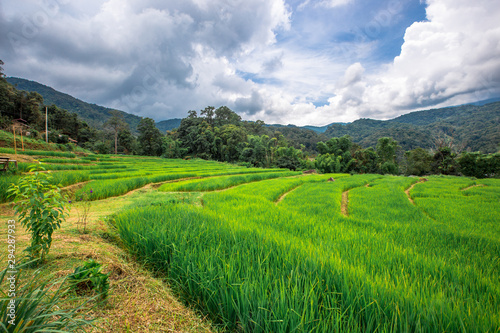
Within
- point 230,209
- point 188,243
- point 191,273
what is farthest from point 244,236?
point 230,209

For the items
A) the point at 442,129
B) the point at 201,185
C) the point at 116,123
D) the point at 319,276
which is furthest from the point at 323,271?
the point at 442,129

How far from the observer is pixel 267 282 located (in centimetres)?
190

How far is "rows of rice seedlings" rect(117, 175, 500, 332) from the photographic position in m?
1.49

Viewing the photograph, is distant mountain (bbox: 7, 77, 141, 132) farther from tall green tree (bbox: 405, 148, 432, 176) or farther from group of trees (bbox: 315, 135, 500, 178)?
tall green tree (bbox: 405, 148, 432, 176)

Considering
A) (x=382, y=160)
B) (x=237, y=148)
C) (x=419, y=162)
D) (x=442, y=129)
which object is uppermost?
(x=442, y=129)

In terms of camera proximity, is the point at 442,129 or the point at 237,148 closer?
the point at 237,148

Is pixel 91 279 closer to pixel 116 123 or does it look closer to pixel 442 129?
pixel 116 123

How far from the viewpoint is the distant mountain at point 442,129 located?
5377 centimetres

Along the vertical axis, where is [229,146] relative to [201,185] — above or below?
above

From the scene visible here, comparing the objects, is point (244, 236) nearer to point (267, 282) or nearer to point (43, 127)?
point (267, 282)

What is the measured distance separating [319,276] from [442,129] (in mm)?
119356

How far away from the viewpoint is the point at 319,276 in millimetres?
1990

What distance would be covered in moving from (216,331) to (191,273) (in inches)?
23.6

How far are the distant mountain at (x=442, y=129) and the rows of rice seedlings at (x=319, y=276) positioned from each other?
4625 cm
